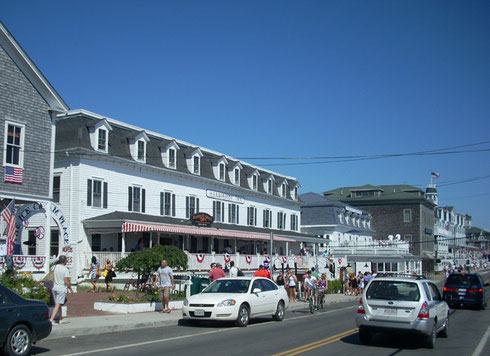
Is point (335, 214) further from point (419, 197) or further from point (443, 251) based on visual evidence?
point (443, 251)

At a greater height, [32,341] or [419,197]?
[419,197]

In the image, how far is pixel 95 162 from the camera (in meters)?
31.0

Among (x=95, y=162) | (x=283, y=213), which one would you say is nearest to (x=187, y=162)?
(x=95, y=162)

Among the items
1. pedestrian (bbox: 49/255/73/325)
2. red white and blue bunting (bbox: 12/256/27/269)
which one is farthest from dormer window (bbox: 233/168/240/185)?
pedestrian (bbox: 49/255/73/325)

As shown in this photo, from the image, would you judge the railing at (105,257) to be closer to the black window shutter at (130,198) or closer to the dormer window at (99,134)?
the black window shutter at (130,198)

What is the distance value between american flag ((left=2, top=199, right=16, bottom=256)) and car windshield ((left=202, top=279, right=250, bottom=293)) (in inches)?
366

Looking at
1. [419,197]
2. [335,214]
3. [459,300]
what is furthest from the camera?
[419,197]

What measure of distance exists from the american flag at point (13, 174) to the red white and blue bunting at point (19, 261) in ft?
10.1

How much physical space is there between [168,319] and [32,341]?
23.5 feet

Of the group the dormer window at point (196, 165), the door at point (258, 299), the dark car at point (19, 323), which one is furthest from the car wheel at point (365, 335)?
the dormer window at point (196, 165)

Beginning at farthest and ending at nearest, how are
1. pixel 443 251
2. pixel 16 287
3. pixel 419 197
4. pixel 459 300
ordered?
pixel 443 251 → pixel 419 197 → pixel 459 300 → pixel 16 287

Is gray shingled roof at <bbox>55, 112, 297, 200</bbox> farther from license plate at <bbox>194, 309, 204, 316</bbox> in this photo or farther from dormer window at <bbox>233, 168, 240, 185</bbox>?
license plate at <bbox>194, 309, 204, 316</bbox>

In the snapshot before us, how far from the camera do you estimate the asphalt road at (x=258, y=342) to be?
11.8 metres

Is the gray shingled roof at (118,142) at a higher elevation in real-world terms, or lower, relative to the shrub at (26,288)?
higher
